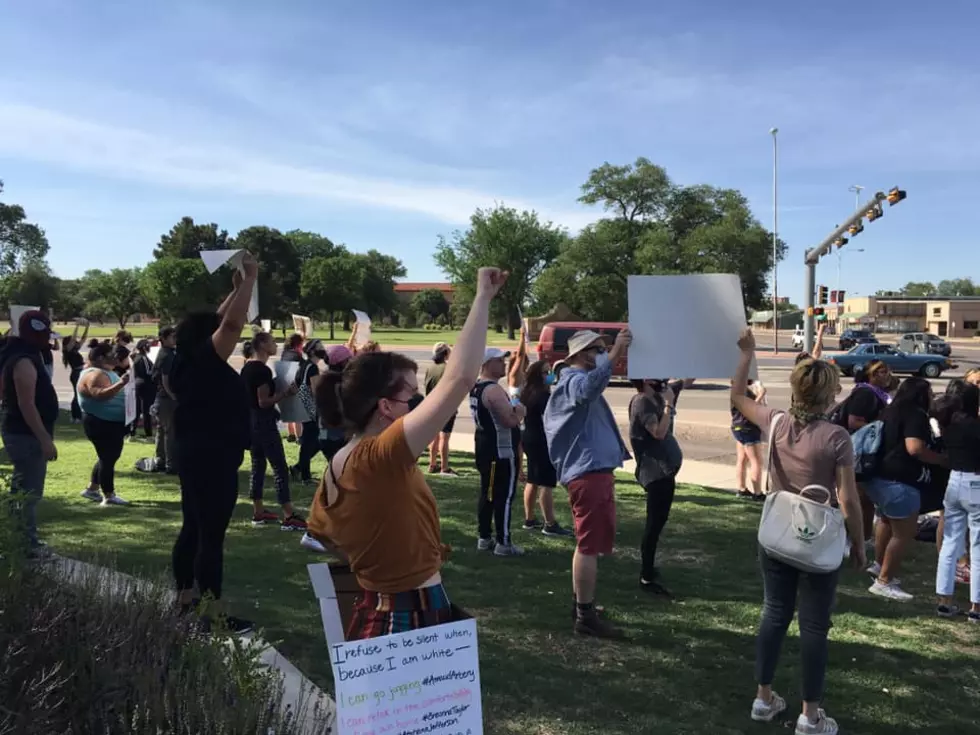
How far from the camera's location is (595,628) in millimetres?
4516

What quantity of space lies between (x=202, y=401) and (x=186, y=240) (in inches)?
3309

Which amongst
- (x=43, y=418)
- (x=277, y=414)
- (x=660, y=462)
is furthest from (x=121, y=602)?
(x=277, y=414)

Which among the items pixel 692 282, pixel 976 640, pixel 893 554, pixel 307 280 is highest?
pixel 307 280

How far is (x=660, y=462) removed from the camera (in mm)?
5164

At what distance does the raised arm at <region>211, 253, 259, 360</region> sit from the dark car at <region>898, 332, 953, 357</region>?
39.0 m

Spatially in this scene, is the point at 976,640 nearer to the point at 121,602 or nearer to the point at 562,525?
the point at 562,525

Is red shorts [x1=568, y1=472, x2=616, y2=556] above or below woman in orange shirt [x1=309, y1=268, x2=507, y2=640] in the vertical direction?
below

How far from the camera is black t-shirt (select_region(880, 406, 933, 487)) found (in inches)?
200

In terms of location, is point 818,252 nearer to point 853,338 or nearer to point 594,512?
point 594,512

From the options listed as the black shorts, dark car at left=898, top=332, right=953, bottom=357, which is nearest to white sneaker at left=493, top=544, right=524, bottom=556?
the black shorts

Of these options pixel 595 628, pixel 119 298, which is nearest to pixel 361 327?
pixel 595 628

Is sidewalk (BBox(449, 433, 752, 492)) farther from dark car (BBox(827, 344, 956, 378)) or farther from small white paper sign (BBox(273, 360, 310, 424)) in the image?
dark car (BBox(827, 344, 956, 378))

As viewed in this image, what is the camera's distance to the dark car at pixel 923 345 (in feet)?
119

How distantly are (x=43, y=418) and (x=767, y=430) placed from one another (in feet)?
16.6
